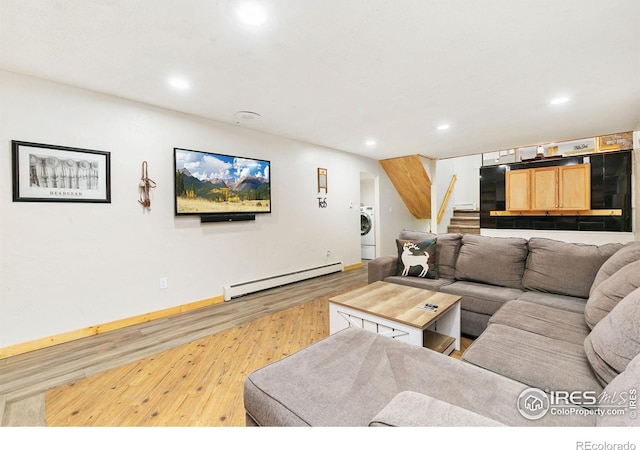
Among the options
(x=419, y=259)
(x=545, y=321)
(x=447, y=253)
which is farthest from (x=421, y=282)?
(x=545, y=321)

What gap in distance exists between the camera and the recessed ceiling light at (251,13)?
1.53 meters

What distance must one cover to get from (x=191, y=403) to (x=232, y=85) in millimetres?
2433

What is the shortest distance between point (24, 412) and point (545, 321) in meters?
3.11

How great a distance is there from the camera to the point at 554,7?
157 cm

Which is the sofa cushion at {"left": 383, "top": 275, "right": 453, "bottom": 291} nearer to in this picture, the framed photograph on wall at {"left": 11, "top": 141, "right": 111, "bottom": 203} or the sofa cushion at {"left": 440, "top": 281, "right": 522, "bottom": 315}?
the sofa cushion at {"left": 440, "top": 281, "right": 522, "bottom": 315}

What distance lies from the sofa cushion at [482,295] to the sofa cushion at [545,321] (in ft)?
0.77

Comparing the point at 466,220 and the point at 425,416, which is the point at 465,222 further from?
the point at 425,416

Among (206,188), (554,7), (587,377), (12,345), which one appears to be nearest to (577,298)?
(587,377)

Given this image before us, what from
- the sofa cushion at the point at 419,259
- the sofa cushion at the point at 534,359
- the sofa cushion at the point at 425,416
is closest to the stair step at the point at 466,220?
the sofa cushion at the point at 419,259

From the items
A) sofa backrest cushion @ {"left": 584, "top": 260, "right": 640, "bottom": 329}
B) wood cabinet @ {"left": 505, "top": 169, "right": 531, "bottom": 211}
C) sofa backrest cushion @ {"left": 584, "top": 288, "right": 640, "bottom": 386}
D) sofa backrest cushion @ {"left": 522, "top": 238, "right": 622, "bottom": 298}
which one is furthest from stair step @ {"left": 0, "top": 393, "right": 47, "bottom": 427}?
wood cabinet @ {"left": 505, "top": 169, "right": 531, "bottom": 211}

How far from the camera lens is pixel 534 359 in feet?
4.34

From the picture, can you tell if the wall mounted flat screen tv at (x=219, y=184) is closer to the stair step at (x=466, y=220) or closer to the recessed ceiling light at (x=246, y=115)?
the recessed ceiling light at (x=246, y=115)

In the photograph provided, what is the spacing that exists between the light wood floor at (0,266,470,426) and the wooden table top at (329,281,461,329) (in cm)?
52
